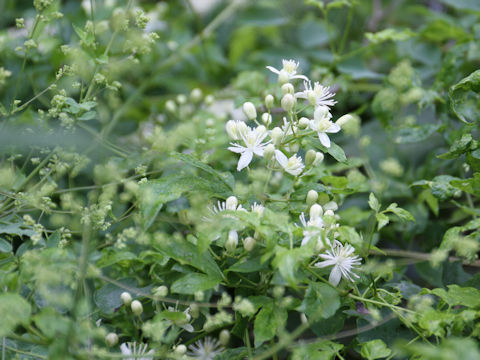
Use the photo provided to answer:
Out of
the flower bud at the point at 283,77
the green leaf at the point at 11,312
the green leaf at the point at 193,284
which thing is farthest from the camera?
the flower bud at the point at 283,77

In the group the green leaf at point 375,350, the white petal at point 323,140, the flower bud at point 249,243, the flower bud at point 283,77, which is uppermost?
the flower bud at point 283,77

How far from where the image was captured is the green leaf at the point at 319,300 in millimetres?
601

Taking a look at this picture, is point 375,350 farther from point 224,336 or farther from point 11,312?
point 11,312

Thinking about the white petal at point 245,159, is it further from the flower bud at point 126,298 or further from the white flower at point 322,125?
the flower bud at point 126,298

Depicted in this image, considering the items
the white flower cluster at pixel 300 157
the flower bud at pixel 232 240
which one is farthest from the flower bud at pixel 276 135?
the flower bud at pixel 232 240

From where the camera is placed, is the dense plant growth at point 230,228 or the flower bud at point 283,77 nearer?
the dense plant growth at point 230,228

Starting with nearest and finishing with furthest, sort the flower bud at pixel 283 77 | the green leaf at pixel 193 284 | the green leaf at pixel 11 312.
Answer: the green leaf at pixel 11 312 → the green leaf at pixel 193 284 → the flower bud at pixel 283 77

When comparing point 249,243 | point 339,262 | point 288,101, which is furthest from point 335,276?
point 288,101

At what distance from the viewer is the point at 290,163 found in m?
0.71

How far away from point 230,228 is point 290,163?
0.15 metres

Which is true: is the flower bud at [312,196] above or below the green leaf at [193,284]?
above

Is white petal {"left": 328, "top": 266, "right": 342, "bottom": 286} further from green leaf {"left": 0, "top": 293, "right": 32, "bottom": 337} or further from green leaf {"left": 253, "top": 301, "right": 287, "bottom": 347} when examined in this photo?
green leaf {"left": 0, "top": 293, "right": 32, "bottom": 337}

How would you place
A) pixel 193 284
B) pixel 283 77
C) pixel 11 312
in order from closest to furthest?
pixel 11 312
pixel 193 284
pixel 283 77

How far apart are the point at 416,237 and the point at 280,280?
0.59m
